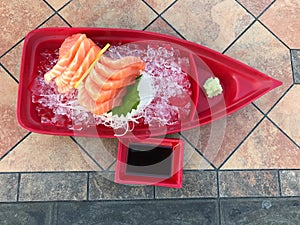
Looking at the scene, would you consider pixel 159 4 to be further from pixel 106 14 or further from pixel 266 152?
pixel 266 152

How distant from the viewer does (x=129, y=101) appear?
987mm

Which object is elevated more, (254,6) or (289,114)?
(254,6)

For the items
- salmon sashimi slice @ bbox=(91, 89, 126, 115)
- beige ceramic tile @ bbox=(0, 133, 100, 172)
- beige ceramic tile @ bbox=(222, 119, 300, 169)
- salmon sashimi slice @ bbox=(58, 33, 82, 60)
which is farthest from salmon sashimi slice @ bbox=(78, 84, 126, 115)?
beige ceramic tile @ bbox=(222, 119, 300, 169)

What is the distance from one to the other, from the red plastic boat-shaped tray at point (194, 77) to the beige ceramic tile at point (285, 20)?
0.86 feet

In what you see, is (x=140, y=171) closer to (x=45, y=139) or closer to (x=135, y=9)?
(x=45, y=139)

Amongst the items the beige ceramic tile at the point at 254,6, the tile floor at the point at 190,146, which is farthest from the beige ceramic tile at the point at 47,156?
the beige ceramic tile at the point at 254,6

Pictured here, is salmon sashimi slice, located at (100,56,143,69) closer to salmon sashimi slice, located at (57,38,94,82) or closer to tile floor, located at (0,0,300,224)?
salmon sashimi slice, located at (57,38,94,82)

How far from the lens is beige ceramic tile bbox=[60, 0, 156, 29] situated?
4.05 ft

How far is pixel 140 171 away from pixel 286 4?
0.79 metres

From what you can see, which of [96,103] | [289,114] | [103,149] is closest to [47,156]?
[103,149]

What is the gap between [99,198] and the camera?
3.72 ft

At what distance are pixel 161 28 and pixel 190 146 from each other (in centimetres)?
41

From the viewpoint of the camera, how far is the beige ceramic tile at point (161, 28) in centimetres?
125

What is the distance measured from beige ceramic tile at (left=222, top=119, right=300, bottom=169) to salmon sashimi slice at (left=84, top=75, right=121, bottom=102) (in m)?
0.47
